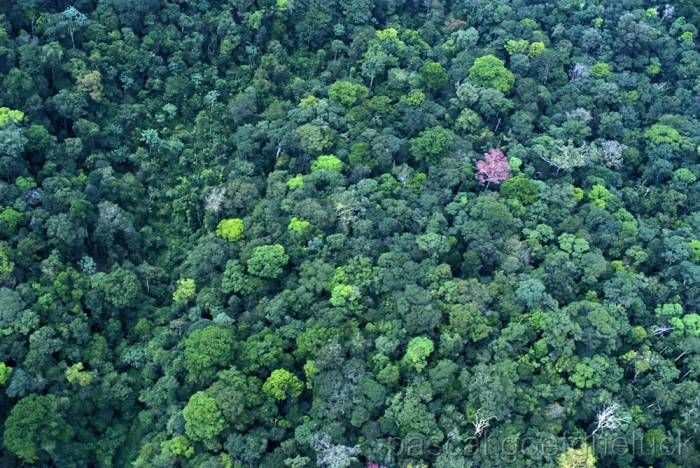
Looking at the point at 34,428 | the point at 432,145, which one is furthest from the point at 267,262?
the point at 34,428

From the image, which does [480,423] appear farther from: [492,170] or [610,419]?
[492,170]

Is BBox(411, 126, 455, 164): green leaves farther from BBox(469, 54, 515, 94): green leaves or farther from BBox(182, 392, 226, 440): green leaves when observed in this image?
BBox(182, 392, 226, 440): green leaves

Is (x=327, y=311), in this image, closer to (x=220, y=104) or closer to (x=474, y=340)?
(x=474, y=340)

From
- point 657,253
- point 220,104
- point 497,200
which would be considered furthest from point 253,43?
point 657,253

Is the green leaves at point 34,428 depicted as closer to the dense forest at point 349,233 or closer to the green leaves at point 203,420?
the dense forest at point 349,233

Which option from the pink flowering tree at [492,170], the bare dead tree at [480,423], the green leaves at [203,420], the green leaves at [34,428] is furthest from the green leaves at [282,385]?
the pink flowering tree at [492,170]
